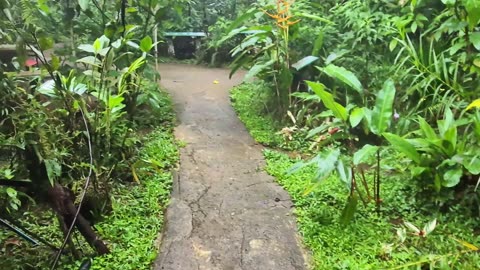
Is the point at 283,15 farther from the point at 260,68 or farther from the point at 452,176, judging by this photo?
the point at 452,176

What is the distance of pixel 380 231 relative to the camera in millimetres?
2406

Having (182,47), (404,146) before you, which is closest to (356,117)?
(404,146)

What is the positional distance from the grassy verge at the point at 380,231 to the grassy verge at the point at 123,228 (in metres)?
0.76

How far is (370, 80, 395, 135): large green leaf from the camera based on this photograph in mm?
2436

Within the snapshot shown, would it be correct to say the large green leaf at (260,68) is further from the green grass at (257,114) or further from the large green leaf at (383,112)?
the large green leaf at (383,112)

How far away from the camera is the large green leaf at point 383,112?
2436 mm

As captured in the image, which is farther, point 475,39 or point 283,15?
point 283,15

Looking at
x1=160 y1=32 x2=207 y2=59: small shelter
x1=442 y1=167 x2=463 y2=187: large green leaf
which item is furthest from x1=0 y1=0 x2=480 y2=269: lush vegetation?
x1=160 y1=32 x2=207 y2=59: small shelter

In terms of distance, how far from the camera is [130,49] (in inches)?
153

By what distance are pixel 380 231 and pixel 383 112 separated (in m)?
0.60

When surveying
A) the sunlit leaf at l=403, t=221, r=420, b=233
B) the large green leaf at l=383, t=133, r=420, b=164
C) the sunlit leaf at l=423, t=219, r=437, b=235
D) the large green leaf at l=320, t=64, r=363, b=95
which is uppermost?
the large green leaf at l=320, t=64, r=363, b=95

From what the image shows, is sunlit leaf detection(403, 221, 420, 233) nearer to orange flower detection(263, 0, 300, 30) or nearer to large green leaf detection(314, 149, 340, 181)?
large green leaf detection(314, 149, 340, 181)

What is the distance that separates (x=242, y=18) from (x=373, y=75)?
1.16m

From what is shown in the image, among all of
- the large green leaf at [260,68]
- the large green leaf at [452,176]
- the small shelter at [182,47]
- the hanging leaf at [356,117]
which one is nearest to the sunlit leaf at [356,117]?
the hanging leaf at [356,117]
